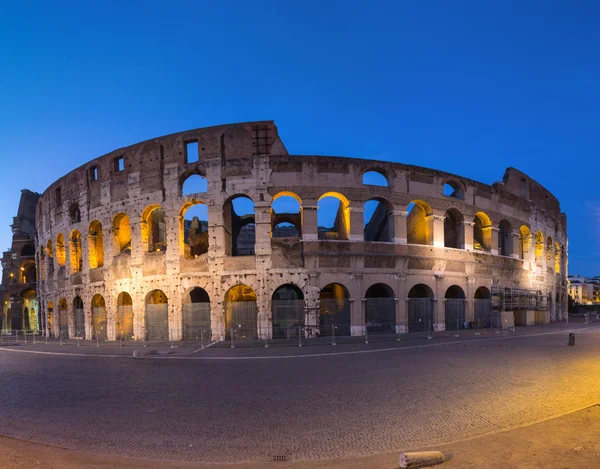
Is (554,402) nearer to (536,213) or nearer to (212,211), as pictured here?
(212,211)

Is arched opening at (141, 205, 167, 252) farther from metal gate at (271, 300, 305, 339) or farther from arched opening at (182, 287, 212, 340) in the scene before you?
metal gate at (271, 300, 305, 339)

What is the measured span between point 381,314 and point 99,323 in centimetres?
1771

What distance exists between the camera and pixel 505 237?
96.5ft

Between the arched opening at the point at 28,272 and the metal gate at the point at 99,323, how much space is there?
82.7 feet

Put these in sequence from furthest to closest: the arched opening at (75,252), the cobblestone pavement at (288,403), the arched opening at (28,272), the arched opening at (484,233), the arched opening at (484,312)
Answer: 1. the arched opening at (28,272)
2. the arched opening at (75,252)
3. the arched opening at (484,233)
4. the arched opening at (484,312)
5. the cobblestone pavement at (288,403)

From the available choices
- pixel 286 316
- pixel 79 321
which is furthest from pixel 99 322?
pixel 286 316

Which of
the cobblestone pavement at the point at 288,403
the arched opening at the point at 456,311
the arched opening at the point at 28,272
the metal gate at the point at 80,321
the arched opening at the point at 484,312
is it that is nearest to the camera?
the cobblestone pavement at the point at 288,403

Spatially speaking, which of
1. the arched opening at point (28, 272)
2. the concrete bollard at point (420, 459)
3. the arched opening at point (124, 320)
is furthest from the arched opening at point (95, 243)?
the concrete bollard at point (420, 459)

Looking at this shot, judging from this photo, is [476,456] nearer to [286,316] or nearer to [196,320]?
[286,316]

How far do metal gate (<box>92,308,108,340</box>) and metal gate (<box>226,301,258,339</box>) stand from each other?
385 inches

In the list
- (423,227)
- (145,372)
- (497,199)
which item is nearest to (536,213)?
(497,199)

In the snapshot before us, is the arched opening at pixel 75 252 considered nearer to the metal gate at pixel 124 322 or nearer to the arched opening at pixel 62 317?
the arched opening at pixel 62 317

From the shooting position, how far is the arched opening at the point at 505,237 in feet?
95.3

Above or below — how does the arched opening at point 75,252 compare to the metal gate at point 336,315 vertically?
above
